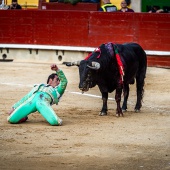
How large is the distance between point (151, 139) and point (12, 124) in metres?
2.07

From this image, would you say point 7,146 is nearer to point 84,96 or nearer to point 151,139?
point 151,139

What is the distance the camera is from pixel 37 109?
39.2 feet

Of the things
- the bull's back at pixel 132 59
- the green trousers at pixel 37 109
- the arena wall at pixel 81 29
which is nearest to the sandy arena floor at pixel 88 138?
the green trousers at pixel 37 109

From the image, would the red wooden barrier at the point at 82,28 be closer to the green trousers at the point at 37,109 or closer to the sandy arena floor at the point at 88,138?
the sandy arena floor at the point at 88,138

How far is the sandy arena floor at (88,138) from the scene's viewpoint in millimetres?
9312

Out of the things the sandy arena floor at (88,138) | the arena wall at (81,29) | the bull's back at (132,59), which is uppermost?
the bull's back at (132,59)

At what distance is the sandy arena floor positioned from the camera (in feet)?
30.6

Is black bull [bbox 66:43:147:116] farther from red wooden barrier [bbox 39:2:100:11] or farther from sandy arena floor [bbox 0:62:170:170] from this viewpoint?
red wooden barrier [bbox 39:2:100:11]

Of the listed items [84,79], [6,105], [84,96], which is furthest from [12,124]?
[84,96]

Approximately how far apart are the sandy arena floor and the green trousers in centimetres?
12

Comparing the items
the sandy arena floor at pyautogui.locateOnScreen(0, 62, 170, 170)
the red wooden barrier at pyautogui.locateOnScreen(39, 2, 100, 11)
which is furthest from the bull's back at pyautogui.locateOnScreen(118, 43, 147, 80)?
the red wooden barrier at pyautogui.locateOnScreen(39, 2, 100, 11)

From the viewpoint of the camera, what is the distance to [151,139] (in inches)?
430

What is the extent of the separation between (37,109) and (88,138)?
47.4 inches

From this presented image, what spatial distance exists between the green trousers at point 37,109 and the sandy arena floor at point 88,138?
0.39 ft
